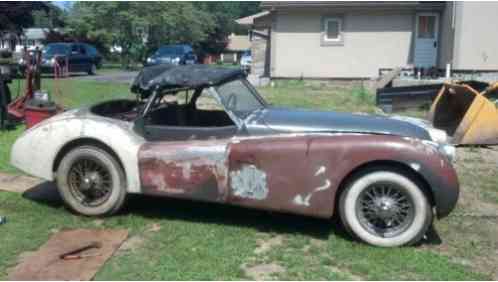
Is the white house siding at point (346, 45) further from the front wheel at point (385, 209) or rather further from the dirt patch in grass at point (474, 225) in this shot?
the front wheel at point (385, 209)

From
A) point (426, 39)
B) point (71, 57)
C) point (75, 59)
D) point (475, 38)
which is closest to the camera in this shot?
point (475, 38)

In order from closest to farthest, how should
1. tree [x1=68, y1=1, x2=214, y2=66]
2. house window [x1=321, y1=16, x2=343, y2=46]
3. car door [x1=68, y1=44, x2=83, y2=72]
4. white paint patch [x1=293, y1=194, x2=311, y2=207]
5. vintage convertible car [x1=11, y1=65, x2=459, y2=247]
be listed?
1. vintage convertible car [x1=11, y1=65, x2=459, y2=247]
2. white paint patch [x1=293, y1=194, x2=311, y2=207]
3. house window [x1=321, y1=16, x2=343, y2=46]
4. car door [x1=68, y1=44, x2=83, y2=72]
5. tree [x1=68, y1=1, x2=214, y2=66]

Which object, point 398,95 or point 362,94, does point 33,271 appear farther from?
point 362,94

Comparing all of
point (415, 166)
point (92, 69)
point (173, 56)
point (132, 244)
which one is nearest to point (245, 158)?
point (132, 244)

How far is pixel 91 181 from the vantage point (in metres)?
5.17

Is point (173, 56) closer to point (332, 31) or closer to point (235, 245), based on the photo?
point (332, 31)

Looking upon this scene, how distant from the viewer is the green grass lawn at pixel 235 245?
4016 mm

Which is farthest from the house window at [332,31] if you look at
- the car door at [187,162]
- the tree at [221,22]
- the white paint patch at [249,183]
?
the tree at [221,22]

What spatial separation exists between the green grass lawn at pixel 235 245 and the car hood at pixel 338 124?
35.3 inches

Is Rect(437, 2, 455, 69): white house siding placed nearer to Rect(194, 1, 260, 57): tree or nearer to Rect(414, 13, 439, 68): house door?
Rect(414, 13, 439, 68): house door

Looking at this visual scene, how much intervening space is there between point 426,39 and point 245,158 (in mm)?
16463

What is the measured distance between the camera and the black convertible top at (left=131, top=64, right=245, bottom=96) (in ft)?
16.8

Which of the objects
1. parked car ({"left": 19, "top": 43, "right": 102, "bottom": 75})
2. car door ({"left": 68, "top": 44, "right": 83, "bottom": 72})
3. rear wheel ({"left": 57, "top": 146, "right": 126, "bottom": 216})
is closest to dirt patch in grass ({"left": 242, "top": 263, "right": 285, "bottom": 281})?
rear wheel ({"left": 57, "top": 146, "right": 126, "bottom": 216})

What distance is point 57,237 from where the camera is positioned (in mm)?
4703
